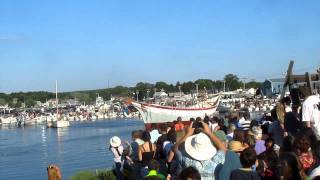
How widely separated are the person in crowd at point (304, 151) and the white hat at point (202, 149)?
1.38 m

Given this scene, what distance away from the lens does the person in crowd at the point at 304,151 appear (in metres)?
7.10

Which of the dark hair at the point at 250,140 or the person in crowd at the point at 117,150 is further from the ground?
the dark hair at the point at 250,140

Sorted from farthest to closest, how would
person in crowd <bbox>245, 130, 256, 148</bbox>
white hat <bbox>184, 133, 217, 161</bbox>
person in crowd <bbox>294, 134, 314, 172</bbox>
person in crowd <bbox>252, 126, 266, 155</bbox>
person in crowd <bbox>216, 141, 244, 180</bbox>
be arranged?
person in crowd <bbox>252, 126, 266, 155</bbox> → person in crowd <bbox>245, 130, 256, 148</bbox> → white hat <bbox>184, 133, 217, 161</bbox> → person in crowd <bbox>216, 141, 244, 180</bbox> → person in crowd <bbox>294, 134, 314, 172</bbox>

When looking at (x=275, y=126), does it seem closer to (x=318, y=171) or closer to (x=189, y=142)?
(x=189, y=142)

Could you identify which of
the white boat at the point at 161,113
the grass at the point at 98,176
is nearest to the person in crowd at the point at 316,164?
the grass at the point at 98,176

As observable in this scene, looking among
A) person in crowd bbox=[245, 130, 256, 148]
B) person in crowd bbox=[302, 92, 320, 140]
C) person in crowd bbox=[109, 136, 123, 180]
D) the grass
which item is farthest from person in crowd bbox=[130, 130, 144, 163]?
the grass

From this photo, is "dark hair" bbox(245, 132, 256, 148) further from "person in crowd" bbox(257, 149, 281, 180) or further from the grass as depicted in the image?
the grass

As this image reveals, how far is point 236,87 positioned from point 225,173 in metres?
187

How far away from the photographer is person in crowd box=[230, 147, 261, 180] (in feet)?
22.9

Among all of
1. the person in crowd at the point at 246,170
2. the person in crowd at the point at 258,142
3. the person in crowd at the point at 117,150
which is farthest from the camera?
the person in crowd at the point at 117,150

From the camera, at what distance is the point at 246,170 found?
708cm

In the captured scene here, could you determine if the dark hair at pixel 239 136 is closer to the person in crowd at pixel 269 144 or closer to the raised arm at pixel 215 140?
the person in crowd at pixel 269 144

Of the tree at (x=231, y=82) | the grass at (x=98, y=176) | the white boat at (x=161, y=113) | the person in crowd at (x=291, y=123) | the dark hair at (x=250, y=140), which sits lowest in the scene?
the grass at (x=98, y=176)

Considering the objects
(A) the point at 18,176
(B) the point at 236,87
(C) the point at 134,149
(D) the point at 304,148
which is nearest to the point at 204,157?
(D) the point at 304,148
